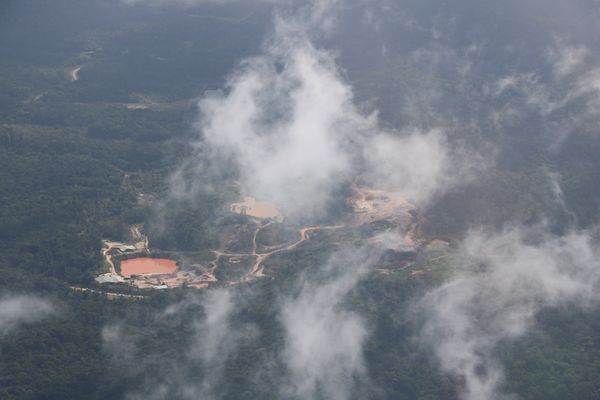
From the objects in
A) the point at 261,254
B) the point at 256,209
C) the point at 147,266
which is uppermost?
the point at 256,209

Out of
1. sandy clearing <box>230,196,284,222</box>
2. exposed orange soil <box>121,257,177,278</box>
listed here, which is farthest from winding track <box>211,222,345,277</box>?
exposed orange soil <box>121,257,177,278</box>

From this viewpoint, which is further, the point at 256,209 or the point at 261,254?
the point at 256,209

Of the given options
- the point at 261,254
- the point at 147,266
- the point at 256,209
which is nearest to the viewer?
the point at 147,266

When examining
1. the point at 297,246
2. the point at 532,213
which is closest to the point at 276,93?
the point at 297,246

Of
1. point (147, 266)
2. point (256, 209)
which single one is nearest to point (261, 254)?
point (256, 209)

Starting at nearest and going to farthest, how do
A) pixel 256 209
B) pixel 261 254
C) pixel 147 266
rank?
pixel 147 266 → pixel 261 254 → pixel 256 209

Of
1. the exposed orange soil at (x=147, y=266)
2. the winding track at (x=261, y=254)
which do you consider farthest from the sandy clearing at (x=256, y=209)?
the exposed orange soil at (x=147, y=266)

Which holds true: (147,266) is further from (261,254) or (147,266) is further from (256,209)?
(256,209)

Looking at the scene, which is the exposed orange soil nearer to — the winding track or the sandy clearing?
the winding track

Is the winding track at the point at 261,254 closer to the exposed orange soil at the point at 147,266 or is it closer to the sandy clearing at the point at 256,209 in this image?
the sandy clearing at the point at 256,209
